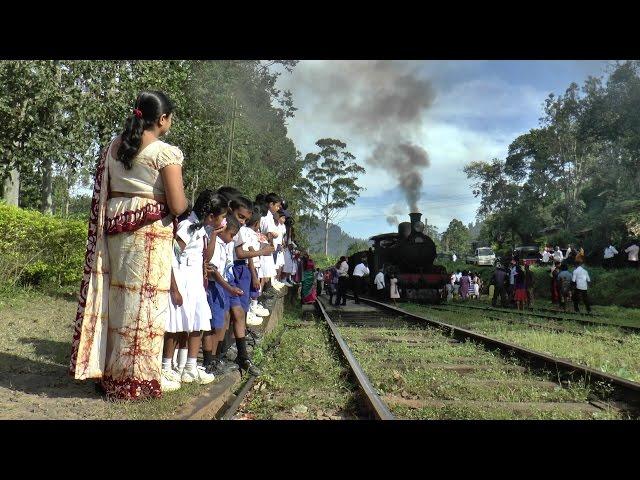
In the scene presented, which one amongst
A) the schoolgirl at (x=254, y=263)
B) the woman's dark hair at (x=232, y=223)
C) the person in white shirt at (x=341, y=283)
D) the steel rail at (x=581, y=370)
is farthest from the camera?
the person in white shirt at (x=341, y=283)

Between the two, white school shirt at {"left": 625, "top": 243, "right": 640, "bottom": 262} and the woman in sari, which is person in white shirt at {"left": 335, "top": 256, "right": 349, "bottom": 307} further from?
the woman in sari

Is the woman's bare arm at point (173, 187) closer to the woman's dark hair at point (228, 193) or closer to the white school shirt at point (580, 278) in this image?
the woman's dark hair at point (228, 193)

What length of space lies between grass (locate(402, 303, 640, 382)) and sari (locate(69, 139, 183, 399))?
4.79m

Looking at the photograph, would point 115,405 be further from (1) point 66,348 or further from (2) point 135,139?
(1) point 66,348

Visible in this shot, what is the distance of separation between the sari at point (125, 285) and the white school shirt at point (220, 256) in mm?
1529

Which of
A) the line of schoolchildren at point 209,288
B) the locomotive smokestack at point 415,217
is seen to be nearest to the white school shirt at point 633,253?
the locomotive smokestack at point 415,217

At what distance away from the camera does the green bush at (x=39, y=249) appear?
10688 millimetres

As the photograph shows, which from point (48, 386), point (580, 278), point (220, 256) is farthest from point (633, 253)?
point (48, 386)

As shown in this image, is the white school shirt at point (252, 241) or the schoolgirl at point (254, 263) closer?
the white school shirt at point (252, 241)

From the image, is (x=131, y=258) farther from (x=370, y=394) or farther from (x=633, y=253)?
(x=633, y=253)

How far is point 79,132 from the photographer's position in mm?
12352

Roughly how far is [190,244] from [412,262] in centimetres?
1733

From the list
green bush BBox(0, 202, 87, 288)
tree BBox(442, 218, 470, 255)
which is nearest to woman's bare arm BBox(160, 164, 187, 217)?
green bush BBox(0, 202, 87, 288)

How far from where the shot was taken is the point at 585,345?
8367mm
